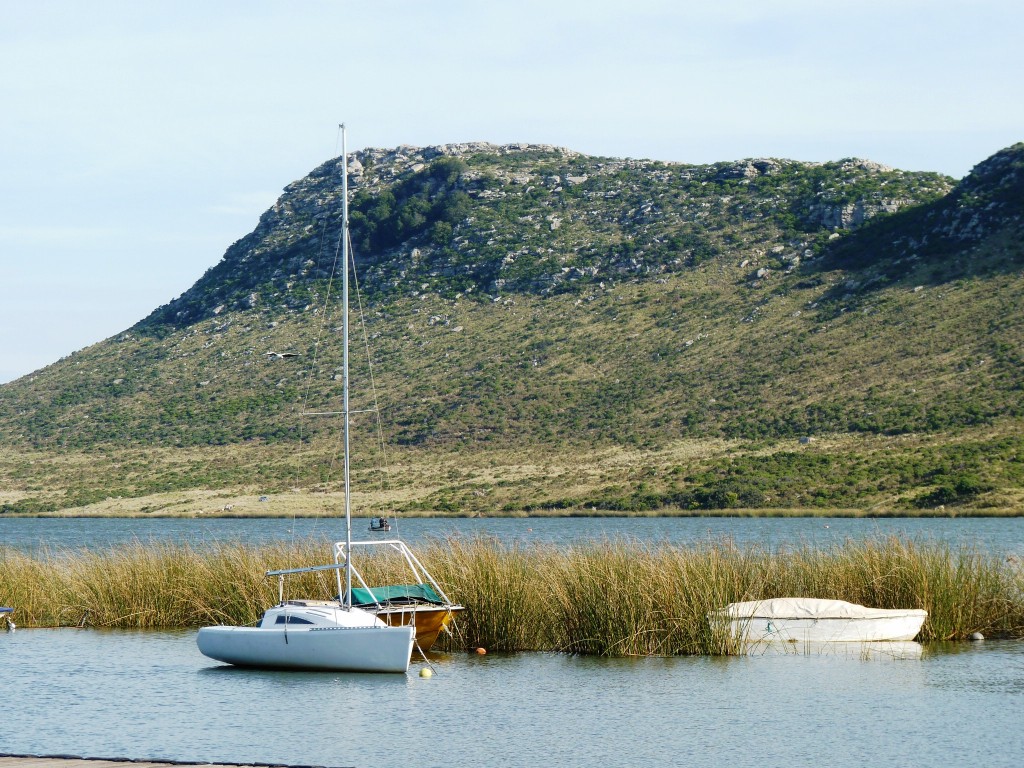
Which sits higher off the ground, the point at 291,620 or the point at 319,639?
the point at 291,620

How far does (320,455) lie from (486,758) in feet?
219

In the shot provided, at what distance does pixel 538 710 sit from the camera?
18.5m

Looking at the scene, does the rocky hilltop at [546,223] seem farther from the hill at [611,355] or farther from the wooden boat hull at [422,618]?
the wooden boat hull at [422,618]

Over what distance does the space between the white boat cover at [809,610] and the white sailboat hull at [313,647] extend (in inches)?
237

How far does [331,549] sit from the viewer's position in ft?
91.4

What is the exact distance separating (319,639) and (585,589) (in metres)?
4.64

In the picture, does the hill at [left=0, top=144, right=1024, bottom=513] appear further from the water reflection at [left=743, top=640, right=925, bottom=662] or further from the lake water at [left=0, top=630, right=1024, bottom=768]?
the lake water at [left=0, top=630, right=1024, bottom=768]

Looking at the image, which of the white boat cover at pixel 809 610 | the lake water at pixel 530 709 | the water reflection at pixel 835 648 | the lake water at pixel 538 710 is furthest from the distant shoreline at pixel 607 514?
the lake water at pixel 538 710

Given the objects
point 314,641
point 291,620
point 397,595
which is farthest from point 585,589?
point 291,620

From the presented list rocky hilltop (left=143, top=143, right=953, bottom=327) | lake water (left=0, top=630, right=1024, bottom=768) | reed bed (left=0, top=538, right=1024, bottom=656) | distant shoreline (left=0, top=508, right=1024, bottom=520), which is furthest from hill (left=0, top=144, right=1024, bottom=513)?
lake water (left=0, top=630, right=1024, bottom=768)

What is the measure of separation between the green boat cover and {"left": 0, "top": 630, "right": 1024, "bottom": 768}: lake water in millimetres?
1222

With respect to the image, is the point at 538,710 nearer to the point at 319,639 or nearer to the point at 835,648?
the point at 319,639

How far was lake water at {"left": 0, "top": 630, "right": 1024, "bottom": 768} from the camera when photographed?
1575 cm

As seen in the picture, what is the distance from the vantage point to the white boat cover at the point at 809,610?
23594mm
